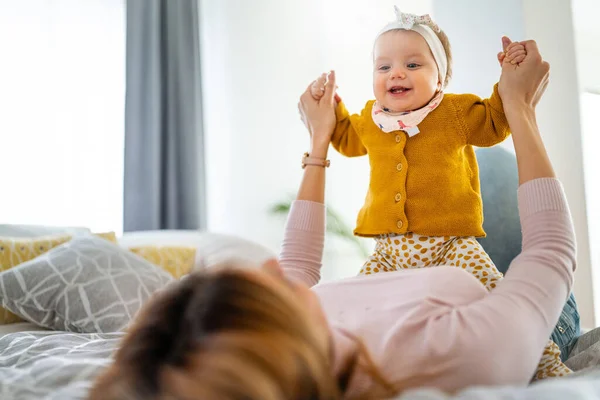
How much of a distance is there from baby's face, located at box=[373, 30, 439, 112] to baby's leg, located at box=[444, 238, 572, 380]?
317 millimetres

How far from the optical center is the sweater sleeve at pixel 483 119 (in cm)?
115

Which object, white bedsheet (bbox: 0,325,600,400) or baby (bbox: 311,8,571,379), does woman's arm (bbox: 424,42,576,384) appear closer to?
→ white bedsheet (bbox: 0,325,600,400)

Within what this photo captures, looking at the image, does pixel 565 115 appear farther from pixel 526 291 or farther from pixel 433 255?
pixel 526 291

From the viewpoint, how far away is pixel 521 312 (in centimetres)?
71

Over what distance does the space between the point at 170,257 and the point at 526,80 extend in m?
1.71

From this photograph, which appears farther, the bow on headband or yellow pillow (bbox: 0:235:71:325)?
yellow pillow (bbox: 0:235:71:325)

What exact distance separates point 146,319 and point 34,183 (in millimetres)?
2998

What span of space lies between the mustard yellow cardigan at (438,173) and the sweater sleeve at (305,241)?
112 mm

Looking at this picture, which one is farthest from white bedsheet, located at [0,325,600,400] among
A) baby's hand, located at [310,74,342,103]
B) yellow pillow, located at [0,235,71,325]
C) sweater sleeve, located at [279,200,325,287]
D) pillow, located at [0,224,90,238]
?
pillow, located at [0,224,90,238]

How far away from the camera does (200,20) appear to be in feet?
13.8

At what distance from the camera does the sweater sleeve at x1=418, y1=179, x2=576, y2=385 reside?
0.67 meters

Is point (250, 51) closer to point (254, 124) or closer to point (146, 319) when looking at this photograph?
point (254, 124)

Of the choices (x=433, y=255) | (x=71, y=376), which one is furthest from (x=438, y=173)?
(x=71, y=376)

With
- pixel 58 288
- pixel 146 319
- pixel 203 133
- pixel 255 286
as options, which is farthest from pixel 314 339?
pixel 203 133
